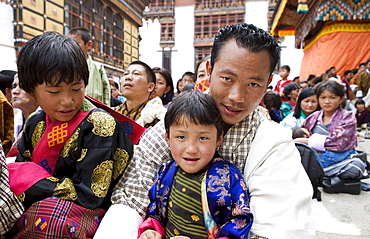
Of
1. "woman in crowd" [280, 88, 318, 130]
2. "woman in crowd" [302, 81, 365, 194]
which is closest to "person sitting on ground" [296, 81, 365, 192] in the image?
"woman in crowd" [302, 81, 365, 194]

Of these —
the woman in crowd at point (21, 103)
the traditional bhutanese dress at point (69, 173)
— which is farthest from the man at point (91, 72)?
the traditional bhutanese dress at point (69, 173)

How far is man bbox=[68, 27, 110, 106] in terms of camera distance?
352 cm

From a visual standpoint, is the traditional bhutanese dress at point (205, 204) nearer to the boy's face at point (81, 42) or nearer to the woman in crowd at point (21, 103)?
the woman in crowd at point (21, 103)

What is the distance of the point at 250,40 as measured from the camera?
118 centimetres

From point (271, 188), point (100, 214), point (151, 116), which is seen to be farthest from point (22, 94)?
point (271, 188)

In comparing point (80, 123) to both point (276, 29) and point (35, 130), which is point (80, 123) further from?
point (276, 29)

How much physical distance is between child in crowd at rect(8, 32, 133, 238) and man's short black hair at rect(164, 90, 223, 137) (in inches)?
12.6

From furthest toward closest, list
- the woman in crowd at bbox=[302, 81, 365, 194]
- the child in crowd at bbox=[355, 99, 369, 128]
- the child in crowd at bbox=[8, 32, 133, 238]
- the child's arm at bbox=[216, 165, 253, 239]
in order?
Result: the child in crowd at bbox=[355, 99, 369, 128], the woman in crowd at bbox=[302, 81, 365, 194], the child in crowd at bbox=[8, 32, 133, 238], the child's arm at bbox=[216, 165, 253, 239]

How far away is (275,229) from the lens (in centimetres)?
103

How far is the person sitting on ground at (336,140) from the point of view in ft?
10.0

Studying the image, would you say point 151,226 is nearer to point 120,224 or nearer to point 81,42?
point 120,224

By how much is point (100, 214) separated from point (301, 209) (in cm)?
92

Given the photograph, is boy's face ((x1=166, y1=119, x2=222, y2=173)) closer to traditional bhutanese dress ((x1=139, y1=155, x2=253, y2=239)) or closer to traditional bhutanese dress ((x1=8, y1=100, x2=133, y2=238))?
traditional bhutanese dress ((x1=139, y1=155, x2=253, y2=239))

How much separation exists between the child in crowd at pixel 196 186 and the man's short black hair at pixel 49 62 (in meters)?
0.50
